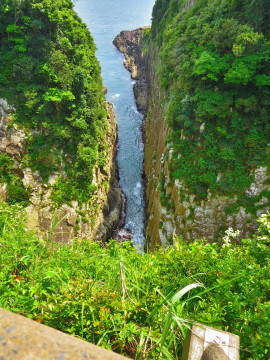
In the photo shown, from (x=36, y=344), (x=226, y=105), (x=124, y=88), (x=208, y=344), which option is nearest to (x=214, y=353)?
(x=208, y=344)

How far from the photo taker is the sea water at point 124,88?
751 inches

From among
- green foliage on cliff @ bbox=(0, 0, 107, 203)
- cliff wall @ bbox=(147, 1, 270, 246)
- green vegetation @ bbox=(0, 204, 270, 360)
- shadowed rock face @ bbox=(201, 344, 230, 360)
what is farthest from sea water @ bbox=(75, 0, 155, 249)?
green foliage on cliff @ bbox=(0, 0, 107, 203)

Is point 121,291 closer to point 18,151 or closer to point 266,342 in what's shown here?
point 266,342

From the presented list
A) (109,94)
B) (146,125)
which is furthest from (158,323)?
(109,94)

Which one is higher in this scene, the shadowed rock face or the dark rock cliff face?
the shadowed rock face

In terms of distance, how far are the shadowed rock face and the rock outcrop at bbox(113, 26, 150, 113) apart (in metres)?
27.3

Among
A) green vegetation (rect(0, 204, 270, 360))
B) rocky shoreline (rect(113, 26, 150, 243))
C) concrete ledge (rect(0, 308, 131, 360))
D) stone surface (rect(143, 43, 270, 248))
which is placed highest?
rocky shoreline (rect(113, 26, 150, 243))

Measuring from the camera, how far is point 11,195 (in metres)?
12.9

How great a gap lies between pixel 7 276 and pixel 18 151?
1189 centimetres

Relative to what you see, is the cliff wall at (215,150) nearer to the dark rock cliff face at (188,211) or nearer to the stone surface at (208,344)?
the dark rock cliff face at (188,211)

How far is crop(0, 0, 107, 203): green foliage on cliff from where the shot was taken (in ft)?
44.9

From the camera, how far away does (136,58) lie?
36875mm

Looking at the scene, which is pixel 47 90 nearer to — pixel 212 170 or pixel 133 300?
pixel 212 170

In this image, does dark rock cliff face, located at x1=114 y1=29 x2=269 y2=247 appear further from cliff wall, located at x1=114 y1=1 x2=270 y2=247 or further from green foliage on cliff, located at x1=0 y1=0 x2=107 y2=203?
green foliage on cliff, located at x1=0 y1=0 x2=107 y2=203
